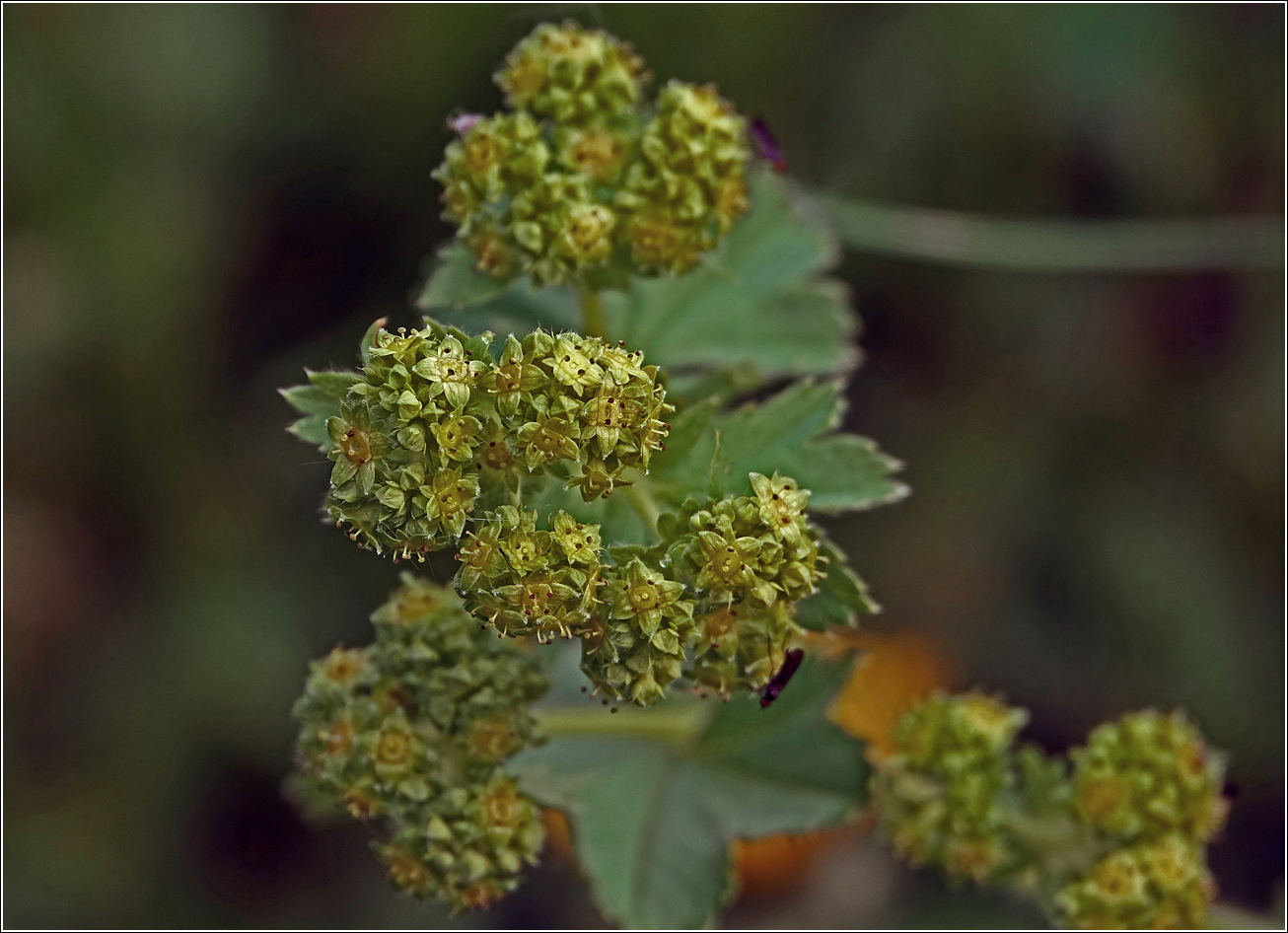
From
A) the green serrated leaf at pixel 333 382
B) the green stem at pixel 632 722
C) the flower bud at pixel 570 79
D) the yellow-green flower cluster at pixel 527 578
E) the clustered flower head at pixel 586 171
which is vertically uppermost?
the flower bud at pixel 570 79

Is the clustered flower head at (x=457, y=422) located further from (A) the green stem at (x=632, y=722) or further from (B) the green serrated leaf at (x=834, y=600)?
(A) the green stem at (x=632, y=722)

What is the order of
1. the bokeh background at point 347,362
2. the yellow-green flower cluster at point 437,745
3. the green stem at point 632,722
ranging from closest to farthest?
the yellow-green flower cluster at point 437,745
the green stem at point 632,722
the bokeh background at point 347,362

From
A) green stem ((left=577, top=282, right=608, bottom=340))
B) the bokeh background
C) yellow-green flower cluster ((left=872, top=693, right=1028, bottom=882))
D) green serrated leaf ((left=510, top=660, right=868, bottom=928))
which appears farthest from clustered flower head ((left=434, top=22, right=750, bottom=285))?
the bokeh background

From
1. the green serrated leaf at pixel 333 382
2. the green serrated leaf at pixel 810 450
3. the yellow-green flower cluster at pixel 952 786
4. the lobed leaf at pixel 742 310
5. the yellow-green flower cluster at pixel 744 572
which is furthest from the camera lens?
the lobed leaf at pixel 742 310

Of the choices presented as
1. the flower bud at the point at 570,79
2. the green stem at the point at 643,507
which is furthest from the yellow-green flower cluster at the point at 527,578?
the flower bud at the point at 570,79

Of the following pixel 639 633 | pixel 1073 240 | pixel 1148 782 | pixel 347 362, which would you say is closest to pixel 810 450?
pixel 639 633

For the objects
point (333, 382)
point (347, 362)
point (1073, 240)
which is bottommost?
point (347, 362)

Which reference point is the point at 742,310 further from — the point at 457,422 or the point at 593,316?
the point at 457,422
